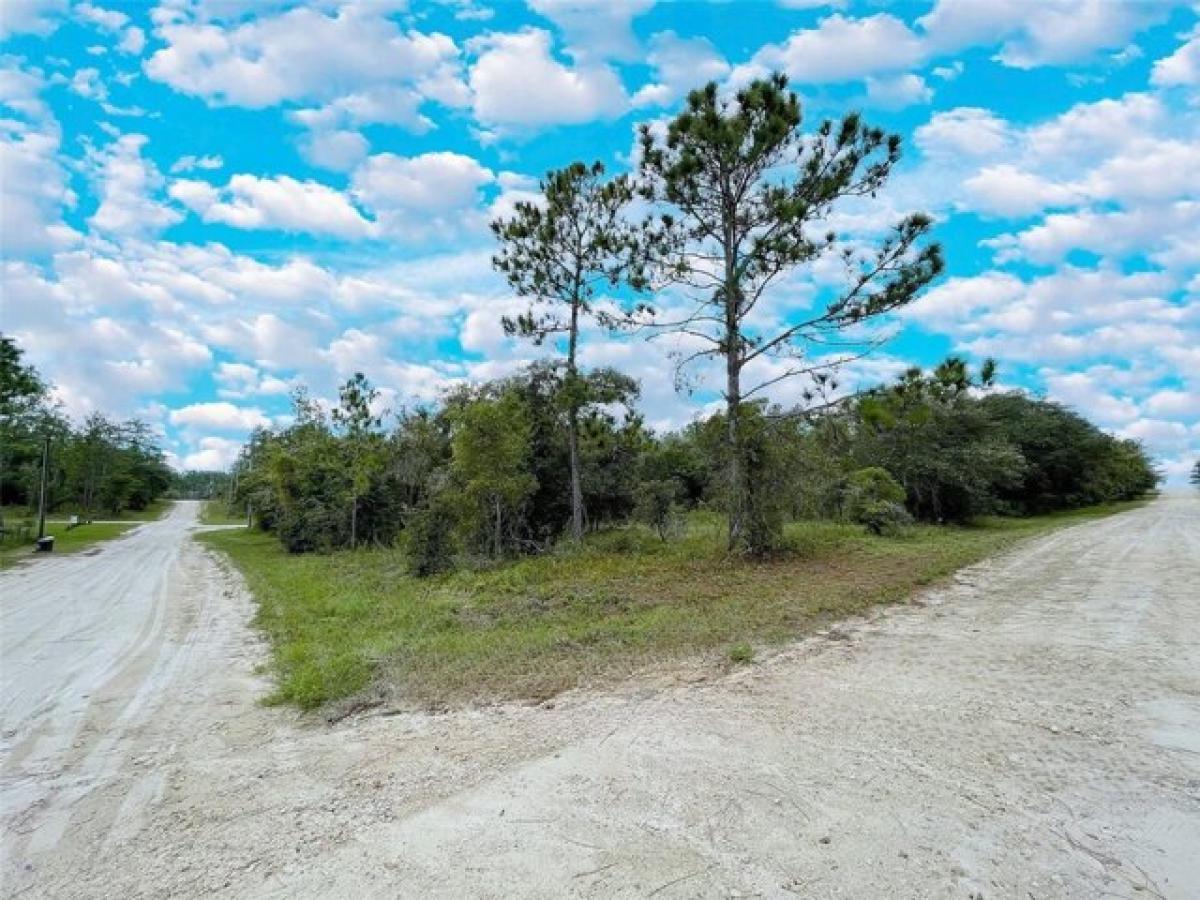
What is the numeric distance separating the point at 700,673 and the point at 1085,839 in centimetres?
282

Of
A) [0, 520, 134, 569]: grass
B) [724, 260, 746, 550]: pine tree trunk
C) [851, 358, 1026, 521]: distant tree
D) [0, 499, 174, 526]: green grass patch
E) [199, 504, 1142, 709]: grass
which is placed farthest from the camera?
[0, 499, 174, 526]: green grass patch

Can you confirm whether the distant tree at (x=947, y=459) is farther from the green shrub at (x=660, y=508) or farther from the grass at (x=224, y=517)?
the grass at (x=224, y=517)

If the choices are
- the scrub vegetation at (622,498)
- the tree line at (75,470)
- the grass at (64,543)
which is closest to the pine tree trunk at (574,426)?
the scrub vegetation at (622,498)

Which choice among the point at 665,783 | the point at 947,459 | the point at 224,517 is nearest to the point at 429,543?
the point at 665,783

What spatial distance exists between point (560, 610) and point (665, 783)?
17.4 feet

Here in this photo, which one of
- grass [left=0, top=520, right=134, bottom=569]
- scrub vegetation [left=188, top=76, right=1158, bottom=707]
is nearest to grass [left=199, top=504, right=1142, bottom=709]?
scrub vegetation [left=188, top=76, right=1158, bottom=707]

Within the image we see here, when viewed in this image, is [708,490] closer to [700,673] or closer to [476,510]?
[476,510]

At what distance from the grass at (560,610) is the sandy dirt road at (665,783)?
607 mm

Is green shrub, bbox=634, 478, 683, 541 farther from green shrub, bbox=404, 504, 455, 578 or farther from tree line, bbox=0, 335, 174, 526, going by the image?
tree line, bbox=0, 335, 174, 526

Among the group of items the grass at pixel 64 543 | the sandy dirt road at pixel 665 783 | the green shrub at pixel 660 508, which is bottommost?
the sandy dirt road at pixel 665 783

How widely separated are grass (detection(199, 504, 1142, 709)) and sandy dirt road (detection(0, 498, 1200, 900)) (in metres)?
0.61

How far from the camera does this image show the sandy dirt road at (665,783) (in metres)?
2.65

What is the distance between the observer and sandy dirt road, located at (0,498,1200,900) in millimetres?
2650

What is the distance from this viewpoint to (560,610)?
8.59 meters
